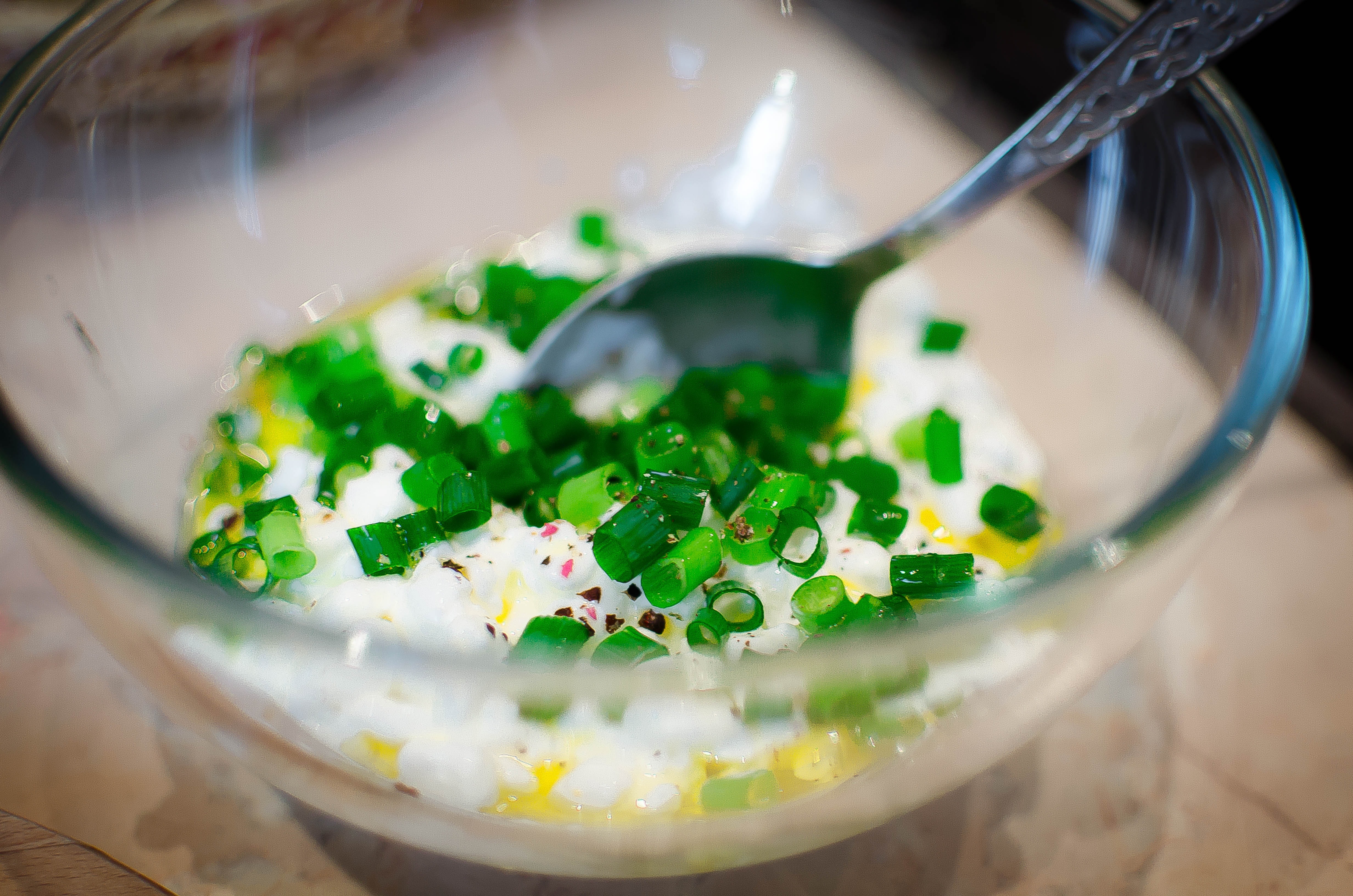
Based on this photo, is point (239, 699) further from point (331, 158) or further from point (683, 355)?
point (331, 158)

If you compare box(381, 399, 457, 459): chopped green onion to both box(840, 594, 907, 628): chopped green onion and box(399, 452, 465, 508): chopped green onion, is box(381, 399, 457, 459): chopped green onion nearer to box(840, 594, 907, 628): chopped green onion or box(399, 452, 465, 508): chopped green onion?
box(399, 452, 465, 508): chopped green onion

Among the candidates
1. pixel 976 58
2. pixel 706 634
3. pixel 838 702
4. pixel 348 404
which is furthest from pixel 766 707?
pixel 976 58

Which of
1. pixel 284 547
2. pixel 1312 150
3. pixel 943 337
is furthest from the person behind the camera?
pixel 1312 150

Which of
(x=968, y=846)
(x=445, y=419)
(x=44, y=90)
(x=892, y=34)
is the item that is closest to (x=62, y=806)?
(x=445, y=419)

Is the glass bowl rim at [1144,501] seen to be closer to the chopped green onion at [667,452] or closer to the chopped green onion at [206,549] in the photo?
the chopped green onion at [206,549]

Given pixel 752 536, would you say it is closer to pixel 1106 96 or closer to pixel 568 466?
pixel 568 466

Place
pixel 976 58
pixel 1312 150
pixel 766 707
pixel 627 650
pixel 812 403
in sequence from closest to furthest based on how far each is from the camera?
pixel 766 707, pixel 627 650, pixel 812 403, pixel 976 58, pixel 1312 150

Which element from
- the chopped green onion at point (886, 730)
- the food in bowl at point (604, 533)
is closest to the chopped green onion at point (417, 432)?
the food in bowl at point (604, 533)

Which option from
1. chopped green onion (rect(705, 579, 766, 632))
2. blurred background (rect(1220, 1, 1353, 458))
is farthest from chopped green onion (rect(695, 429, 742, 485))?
blurred background (rect(1220, 1, 1353, 458))
